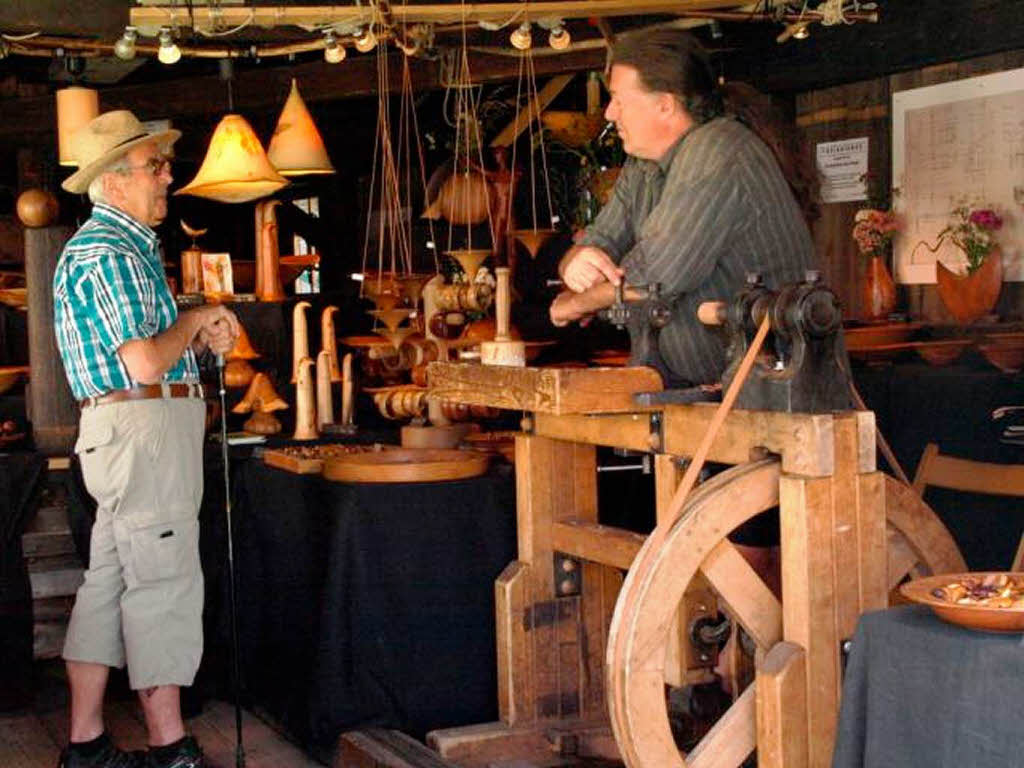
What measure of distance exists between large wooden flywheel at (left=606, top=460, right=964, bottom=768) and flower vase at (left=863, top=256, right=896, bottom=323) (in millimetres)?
3338

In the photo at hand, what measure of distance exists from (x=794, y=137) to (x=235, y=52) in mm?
2867

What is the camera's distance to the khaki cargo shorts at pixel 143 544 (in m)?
4.23

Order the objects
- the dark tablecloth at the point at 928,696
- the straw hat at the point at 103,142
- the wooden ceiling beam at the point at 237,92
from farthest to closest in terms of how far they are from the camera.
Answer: the wooden ceiling beam at the point at 237,92 < the straw hat at the point at 103,142 < the dark tablecloth at the point at 928,696

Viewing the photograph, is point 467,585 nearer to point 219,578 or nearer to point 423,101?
point 219,578

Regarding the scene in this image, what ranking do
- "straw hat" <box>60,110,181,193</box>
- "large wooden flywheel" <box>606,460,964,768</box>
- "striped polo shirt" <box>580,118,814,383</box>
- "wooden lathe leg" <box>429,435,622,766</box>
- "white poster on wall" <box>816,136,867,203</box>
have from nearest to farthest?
"large wooden flywheel" <box>606,460,964,768</box>
"striped polo shirt" <box>580,118,814,383</box>
"wooden lathe leg" <box>429,435,622,766</box>
"straw hat" <box>60,110,181,193</box>
"white poster on wall" <box>816,136,867,203</box>

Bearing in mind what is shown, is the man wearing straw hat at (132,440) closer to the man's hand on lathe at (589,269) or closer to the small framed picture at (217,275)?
the man's hand on lathe at (589,269)

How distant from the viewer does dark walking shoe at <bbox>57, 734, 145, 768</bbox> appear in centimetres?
433

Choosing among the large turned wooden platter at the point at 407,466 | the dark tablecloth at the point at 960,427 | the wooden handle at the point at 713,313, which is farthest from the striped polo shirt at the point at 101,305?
the dark tablecloth at the point at 960,427

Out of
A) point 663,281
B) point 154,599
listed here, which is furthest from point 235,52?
point 663,281

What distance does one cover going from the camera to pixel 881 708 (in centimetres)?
263

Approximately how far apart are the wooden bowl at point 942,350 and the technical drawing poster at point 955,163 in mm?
379

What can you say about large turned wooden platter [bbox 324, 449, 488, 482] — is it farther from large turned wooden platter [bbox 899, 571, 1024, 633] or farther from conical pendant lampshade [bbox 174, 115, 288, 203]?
large turned wooden platter [bbox 899, 571, 1024, 633]

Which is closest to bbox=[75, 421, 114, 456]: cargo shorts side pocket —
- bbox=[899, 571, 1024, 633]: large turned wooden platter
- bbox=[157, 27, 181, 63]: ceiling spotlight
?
bbox=[157, 27, 181, 63]: ceiling spotlight

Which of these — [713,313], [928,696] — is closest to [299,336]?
[713,313]
